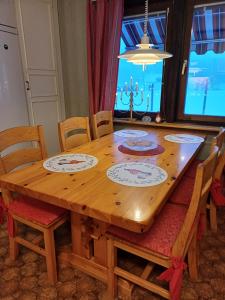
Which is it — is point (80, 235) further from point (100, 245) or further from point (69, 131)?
point (69, 131)

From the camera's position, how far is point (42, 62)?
9.34 ft

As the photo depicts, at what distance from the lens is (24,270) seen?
1489 millimetres

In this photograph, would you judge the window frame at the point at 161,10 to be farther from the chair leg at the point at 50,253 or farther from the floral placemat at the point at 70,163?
the chair leg at the point at 50,253

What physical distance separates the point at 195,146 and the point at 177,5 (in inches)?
64.8

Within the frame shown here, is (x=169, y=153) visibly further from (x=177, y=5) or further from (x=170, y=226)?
(x=177, y=5)

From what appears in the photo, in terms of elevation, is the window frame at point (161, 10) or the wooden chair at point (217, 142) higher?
the window frame at point (161, 10)

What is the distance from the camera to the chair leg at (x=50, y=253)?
1311 millimetres

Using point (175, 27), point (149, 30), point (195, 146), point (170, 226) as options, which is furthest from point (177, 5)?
point (170, 226)

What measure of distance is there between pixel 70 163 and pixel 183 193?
0.84m

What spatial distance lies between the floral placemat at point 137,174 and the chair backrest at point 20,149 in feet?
2.26

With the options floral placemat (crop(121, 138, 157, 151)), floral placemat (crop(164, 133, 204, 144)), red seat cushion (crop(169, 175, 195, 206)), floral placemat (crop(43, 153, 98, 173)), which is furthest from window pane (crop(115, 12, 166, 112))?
floral placemat (crop(43, 153, 98, 173))

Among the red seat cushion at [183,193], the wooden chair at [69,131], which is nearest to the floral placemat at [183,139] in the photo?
the red seat cushion at [183,193]

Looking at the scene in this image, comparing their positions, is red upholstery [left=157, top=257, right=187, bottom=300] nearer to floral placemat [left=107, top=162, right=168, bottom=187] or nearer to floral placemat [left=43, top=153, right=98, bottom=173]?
floral placemat [left=107, top=162, right=168, bottom=187]


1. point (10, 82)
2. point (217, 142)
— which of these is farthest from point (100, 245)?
point (10, 82)
